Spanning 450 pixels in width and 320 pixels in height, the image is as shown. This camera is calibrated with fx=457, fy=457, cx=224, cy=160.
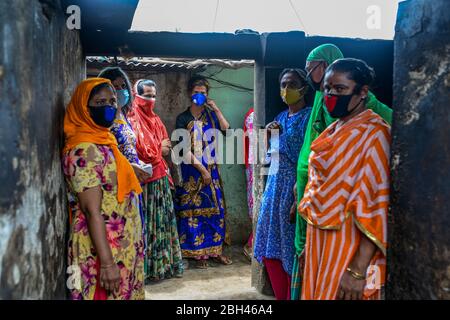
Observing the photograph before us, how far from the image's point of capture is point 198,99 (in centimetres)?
584

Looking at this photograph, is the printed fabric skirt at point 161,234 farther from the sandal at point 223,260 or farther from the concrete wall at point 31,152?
the concrete wall at point 31,152

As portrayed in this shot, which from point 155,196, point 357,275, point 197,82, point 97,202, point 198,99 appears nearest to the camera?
point 357,275

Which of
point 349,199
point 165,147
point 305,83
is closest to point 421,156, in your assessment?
point 349,199

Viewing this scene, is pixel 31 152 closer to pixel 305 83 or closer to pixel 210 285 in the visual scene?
pixel 305 83

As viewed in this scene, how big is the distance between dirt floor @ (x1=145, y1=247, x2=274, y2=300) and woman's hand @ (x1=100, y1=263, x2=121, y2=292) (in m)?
1.93

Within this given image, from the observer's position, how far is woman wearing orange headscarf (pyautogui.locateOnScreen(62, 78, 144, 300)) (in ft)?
8.18

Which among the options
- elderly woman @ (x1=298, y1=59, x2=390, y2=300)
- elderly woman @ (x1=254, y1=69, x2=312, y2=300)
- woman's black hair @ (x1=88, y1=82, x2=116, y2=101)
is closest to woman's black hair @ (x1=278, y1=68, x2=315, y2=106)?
elderly woman @ (x1=254, y1=69, x2=312, y2=300)

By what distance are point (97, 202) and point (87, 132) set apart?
16.0 inches

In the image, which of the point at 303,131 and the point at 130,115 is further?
the point at 130,115

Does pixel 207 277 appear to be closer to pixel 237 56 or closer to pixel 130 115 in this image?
pixel 130 115

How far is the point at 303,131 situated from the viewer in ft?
11.9

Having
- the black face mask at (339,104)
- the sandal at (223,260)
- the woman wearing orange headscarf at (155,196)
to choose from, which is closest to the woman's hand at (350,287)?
the black face mask at (339,104)

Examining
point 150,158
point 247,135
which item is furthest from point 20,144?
point 247,135
